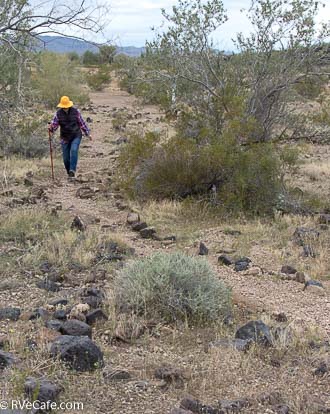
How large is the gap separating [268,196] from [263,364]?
6.17 meters

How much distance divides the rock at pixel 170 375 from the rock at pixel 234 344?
0.61 metres

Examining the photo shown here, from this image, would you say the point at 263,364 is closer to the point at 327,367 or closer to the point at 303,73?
the point at 327,367

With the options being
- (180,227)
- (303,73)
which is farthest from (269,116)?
(180,227)

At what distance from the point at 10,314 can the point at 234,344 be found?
193 centimetres

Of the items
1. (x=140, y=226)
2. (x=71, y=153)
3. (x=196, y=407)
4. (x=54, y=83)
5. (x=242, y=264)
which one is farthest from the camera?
(x=54, y=83)

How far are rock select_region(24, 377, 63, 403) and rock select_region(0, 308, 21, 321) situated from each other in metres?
1.60

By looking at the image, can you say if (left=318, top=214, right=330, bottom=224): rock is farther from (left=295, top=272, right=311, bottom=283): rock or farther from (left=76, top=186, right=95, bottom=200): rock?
(left=76, top=186, right=95, bottom=200): rock

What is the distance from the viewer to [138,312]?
6.02 metres

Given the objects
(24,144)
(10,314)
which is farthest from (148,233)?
(24,144)

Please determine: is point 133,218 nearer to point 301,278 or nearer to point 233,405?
point 301,278

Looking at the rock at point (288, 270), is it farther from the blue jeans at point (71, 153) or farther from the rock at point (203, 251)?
the blue jeans at point (71, 153)

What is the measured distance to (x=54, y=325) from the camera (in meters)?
5.71

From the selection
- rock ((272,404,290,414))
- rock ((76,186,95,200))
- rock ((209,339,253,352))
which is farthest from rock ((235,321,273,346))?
rock ((76,186,95,200))

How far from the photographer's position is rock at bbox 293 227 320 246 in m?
9.25
